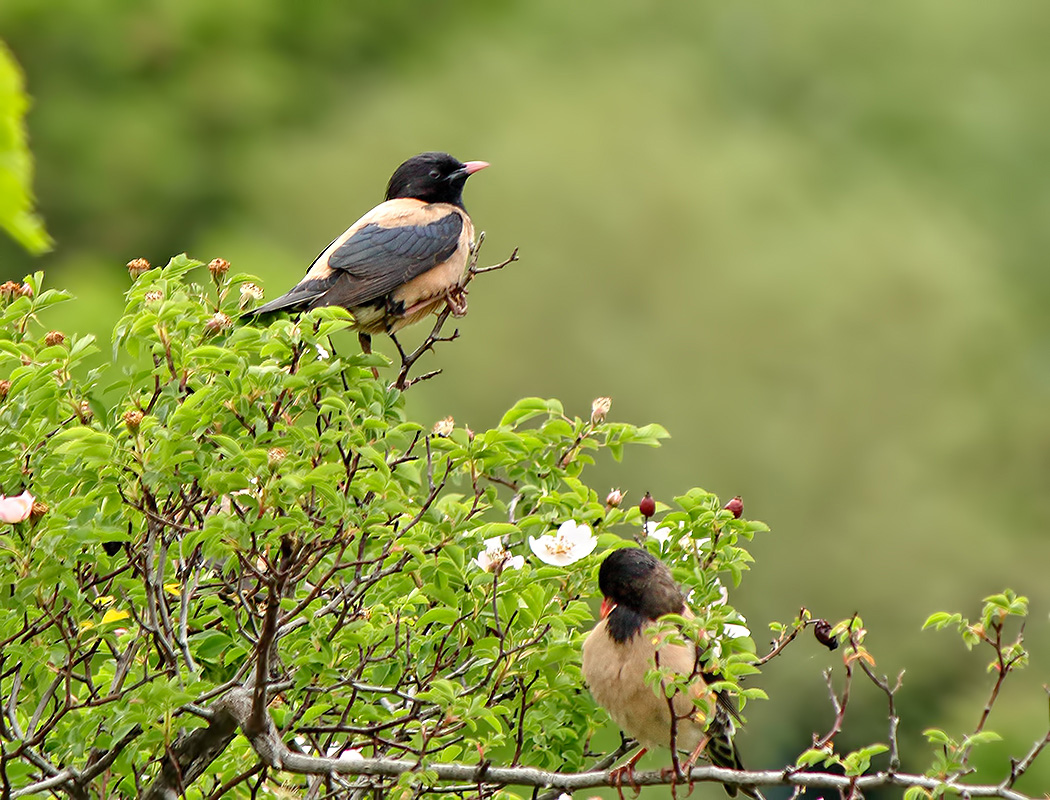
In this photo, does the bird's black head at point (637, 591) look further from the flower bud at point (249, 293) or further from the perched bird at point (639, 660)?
the flower bud at point (249, 293)

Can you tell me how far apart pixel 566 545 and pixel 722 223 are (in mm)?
15570

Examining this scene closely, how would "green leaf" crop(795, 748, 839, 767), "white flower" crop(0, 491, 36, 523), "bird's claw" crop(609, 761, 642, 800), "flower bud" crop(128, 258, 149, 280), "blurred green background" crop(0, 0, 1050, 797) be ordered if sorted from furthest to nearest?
"blurred green background" crop(0, 0, 1050, 797)
"flower bud" crop(128, 258, 149, 280)
"bird's claw" crop(609, 761, 642, 800)
"white flower" crop(0, 491, 36, 523)
"green leaf" crop(795, 748, 839, 767)

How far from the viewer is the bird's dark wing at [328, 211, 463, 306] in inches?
173

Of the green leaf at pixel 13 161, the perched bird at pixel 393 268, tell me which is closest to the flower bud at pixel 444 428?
the perched bird at pixel 393 268

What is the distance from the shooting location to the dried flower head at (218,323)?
2.91 m

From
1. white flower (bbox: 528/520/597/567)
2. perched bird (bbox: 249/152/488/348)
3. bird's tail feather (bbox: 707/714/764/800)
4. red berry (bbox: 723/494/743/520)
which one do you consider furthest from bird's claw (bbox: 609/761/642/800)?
perched bird (bbox: 249/152/488/348)

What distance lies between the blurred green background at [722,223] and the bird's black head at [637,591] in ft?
25.5

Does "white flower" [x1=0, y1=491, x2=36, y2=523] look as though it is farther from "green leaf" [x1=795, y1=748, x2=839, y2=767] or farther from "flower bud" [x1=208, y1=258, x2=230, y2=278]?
"green leaf" [x1=795, y1=748, x2=839, y2=767]

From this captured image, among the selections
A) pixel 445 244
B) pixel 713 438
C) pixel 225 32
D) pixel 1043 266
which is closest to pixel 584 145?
pixel 713 438

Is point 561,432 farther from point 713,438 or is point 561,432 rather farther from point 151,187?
point 151,187

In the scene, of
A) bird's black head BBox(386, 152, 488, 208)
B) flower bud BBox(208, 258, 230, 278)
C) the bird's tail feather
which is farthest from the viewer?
bird's black head BBox(386, 152, 488, 208)

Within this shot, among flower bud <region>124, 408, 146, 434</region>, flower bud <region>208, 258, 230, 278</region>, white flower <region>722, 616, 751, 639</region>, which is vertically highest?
flower bud <region>208, 258, 230, 278</region>

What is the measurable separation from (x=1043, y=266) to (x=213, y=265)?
1975cm

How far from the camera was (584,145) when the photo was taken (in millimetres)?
18453
